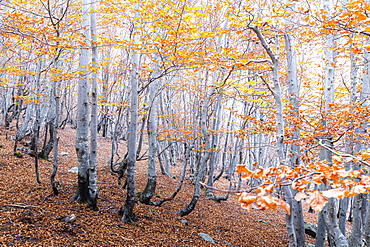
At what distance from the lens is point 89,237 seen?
13.1ft

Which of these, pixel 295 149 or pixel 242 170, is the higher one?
pixel 242 170

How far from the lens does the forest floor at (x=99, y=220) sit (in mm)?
3777

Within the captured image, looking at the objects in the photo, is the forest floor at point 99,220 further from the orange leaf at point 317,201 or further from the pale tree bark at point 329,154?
the orange leaf at point 317,201

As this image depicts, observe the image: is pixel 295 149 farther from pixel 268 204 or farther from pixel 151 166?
pixel 268 204

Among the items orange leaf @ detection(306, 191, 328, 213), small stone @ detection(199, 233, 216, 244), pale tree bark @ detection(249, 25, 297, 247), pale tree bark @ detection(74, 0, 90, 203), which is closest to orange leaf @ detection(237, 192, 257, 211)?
orange leaf @ detection(306, 191, 328, 213)

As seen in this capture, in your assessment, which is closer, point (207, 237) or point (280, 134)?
point (280, 134)

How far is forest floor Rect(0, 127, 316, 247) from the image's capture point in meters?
3.78

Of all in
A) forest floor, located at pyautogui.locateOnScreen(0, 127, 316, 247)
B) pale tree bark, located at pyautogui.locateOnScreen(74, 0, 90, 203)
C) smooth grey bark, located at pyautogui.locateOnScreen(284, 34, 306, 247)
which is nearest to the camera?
forest floor, located at pyautogui.locateOnScreen(0, 127, 316, 247)

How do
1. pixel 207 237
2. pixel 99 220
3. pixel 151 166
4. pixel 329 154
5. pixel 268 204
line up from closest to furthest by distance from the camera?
pixel 268 204, pixel 99 220, pixel 329 154, pixel 207 237, pixel 151 166

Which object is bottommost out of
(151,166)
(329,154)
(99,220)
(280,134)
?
(99,220)

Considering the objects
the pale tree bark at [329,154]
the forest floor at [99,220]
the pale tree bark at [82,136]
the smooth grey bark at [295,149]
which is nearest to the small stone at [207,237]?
the forest floor at [99,220]

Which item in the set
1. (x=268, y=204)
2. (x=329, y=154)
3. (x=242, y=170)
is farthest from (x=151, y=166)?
(x=268, y=204)

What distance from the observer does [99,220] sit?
4.61 meters

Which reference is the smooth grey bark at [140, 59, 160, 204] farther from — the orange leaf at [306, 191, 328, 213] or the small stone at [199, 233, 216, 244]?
the orange leaf at [306, 191, 328, 213]
